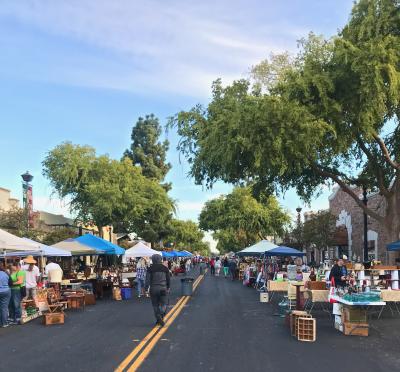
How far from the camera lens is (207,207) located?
67.8 m

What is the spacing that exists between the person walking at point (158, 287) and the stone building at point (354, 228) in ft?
72.2

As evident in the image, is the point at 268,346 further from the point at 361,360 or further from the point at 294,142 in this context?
the point at 294,142

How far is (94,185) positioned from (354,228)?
1875 cm

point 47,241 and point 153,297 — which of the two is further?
point 47,241

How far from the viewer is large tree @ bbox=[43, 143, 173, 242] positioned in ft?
129

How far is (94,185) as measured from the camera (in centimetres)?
3916

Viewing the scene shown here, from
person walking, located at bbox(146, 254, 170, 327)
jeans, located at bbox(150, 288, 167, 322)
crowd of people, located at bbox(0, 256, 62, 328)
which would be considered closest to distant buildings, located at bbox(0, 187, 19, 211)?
crowd of people, located at bbox(0, 256, 62, 328)

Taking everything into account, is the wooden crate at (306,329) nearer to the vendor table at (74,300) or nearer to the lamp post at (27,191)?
the vendor table at (74,300)

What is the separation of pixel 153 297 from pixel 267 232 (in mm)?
44835

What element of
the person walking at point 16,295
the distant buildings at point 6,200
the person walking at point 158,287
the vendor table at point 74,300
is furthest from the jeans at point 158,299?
the distant buildings at point 6,200

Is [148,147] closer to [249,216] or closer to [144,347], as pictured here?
[249,216]

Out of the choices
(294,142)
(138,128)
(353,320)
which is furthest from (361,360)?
(138,128)

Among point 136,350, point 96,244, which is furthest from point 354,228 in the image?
point 136,350

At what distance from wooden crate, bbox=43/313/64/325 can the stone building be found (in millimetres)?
22873
